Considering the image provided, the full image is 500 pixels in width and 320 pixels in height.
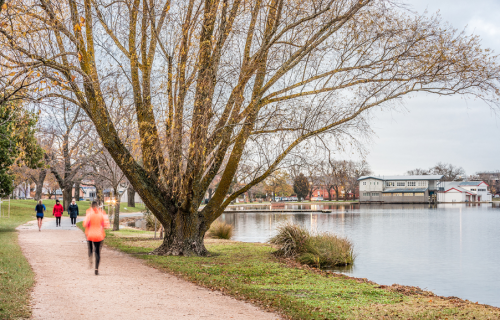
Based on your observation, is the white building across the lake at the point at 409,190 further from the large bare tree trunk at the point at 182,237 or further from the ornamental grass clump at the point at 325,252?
the large bare tree trunk at the point at 182,237

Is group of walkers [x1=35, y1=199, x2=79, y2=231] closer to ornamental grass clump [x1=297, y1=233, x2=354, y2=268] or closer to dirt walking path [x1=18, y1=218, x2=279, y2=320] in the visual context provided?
dirt walking path [x1=18, y1=218, x2=279, y2=320]

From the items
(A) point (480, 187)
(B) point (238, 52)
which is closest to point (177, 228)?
(B) point (238, 52)

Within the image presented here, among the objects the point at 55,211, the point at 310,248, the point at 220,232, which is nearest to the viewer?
the point at 310,248

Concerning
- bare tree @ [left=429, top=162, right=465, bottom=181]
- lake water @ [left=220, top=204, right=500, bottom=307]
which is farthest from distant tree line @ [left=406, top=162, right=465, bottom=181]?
lake water @ [left=220, top=204, right=500, bottom=307]

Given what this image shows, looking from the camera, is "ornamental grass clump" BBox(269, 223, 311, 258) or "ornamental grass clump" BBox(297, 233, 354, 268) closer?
"ornamental grass clump" BBox(297, 233, 354, 268)

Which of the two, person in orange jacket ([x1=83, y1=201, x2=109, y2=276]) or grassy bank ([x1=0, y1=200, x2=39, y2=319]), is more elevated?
person in orange jacket ([x1=83, y1=201, x2=109, y2=276])

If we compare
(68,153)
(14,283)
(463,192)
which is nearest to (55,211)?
(68,153)

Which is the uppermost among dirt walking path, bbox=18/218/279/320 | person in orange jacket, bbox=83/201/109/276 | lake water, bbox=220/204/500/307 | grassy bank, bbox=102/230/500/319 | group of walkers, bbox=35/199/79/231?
person in orange jacket, bbox=83/201/109/276

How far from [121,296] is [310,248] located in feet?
34.5

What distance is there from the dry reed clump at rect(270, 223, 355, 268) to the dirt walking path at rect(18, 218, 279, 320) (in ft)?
22.6

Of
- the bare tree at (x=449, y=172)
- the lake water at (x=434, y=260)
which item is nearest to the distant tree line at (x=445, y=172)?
the bare tree at (x=449, y=172)

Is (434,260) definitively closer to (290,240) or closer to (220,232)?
(290,240)

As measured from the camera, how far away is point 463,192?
113812mm

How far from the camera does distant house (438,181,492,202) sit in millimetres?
112312
